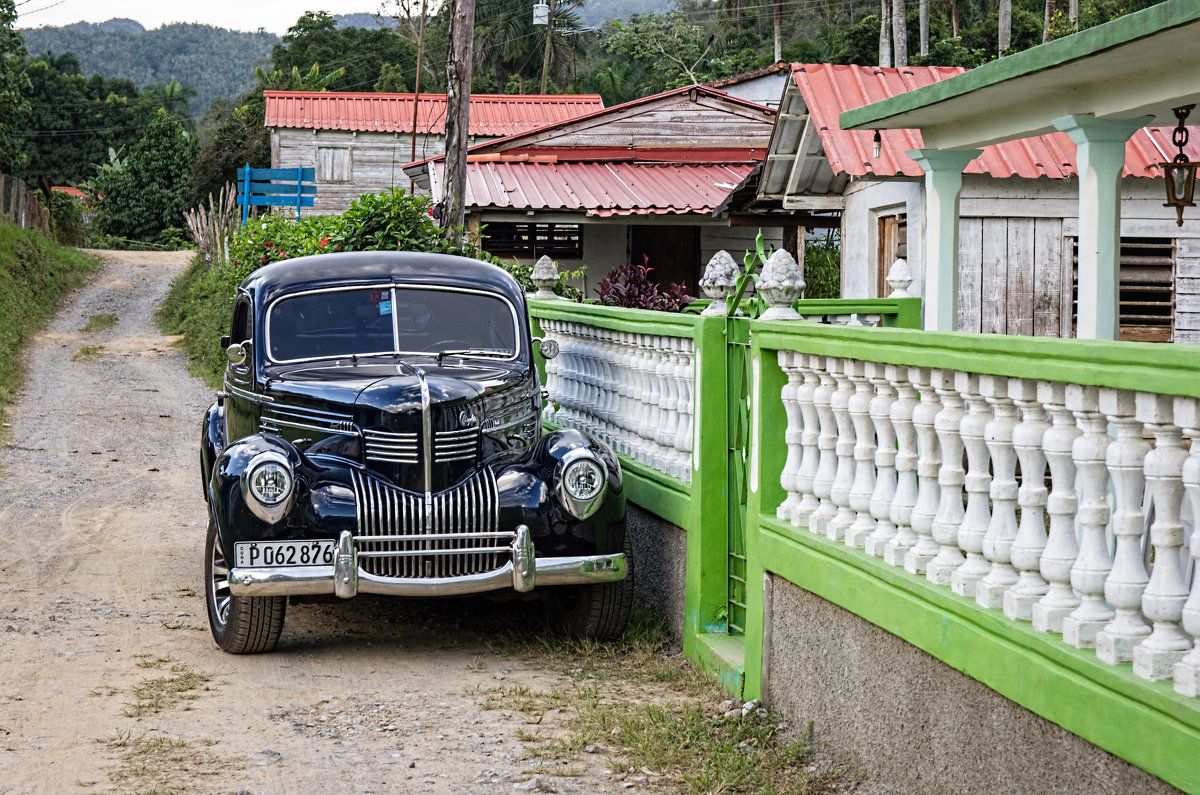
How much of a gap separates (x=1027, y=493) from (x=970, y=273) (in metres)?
8.28

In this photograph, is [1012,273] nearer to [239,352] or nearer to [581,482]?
[581,482]

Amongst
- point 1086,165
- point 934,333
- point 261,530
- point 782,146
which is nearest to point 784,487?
point 934,333

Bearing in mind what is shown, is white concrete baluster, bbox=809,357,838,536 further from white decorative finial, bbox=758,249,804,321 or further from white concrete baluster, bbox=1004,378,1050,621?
white concrete baluster, bbox=1004,378,1050,621

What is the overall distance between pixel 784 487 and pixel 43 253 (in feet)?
93.6

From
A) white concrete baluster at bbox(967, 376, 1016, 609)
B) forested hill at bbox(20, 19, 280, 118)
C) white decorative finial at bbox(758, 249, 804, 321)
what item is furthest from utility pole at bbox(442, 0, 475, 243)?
forested hill at bbox(20, 19, 280, 118)

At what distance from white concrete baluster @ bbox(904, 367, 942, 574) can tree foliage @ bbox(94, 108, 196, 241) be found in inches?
1906

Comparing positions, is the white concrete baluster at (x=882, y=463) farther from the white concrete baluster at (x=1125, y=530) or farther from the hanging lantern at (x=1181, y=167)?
the hanging lantern at (x=1181, y=167)

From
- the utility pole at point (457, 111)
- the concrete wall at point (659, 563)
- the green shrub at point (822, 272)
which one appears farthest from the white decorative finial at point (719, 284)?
the green shrub at point (822, 272)

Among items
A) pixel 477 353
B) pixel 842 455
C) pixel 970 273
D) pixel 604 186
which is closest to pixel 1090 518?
pixel 842 455

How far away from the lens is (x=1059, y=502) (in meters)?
3.13

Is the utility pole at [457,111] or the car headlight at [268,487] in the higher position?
the utility pole at [457,111]

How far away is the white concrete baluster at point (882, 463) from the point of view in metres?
4.16

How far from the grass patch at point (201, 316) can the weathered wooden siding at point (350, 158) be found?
4.08m

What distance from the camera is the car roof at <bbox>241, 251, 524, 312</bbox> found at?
6883 millimetres
